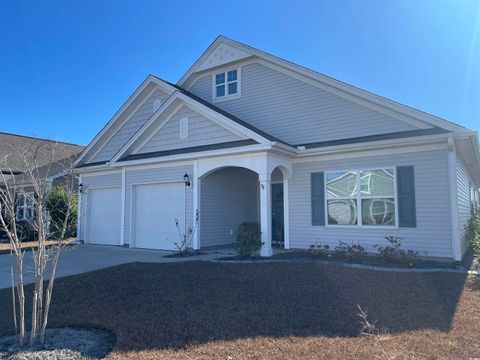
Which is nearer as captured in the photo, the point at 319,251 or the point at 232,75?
the point at 319,251

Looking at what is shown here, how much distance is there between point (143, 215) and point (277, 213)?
16.4 feet

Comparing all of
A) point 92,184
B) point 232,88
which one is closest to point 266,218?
point 232,88

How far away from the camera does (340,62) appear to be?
1352 centimetres

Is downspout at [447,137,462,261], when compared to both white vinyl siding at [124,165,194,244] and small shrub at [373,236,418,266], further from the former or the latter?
white vinyl siding at [124,165,194,244]

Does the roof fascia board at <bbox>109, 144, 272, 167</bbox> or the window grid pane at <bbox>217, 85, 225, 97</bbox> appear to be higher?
the window grid pane at <bbox>217, 85, 225, 97</bbox>

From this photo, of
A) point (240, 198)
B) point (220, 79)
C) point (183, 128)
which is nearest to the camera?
point (183, 128)

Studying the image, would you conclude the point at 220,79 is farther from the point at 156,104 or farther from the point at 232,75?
the point at 156,104

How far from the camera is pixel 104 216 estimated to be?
→ 14.8m

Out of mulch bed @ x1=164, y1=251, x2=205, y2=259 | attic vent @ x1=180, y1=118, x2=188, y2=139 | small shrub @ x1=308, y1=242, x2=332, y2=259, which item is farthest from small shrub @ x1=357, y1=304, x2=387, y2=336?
attic vent @ x1=180, y1=118, x2=188, y2=139

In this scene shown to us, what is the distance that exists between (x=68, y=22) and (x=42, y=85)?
4.91 m

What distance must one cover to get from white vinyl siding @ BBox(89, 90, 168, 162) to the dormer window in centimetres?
238

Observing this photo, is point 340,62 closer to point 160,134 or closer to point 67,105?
point 160,134

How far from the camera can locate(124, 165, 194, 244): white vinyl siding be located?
39.3 ft

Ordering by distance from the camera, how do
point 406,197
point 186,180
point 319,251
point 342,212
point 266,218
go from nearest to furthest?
point 406,197
point 319,251
point 266,218
point 342,212
point 186,180
